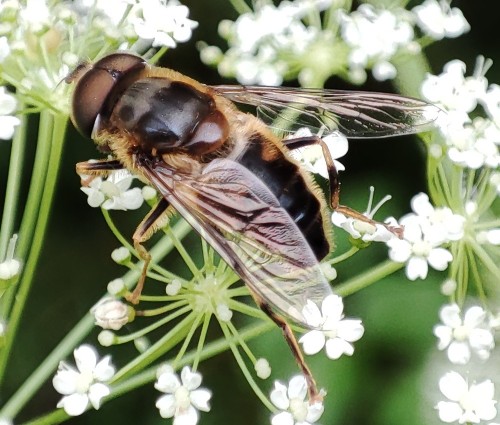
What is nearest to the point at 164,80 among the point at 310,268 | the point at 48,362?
the point at 310,268

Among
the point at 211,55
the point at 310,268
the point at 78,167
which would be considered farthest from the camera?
the point at 211,55

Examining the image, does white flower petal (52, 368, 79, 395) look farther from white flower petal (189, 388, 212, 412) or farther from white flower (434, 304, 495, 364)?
white flower (434, 304, 495, 364)

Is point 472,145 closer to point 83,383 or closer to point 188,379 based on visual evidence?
point 188,379

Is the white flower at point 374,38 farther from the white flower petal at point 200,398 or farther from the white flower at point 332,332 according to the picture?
the white flower petal at point 200,398

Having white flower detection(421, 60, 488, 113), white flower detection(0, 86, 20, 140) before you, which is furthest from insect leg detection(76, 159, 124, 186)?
white flower detection(421, 60, 488, 113)

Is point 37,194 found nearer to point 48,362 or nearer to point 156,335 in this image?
point 48,362

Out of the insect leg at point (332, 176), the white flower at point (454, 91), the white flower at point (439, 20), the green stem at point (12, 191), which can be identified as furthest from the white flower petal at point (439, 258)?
the green stem at point (12, 191)
